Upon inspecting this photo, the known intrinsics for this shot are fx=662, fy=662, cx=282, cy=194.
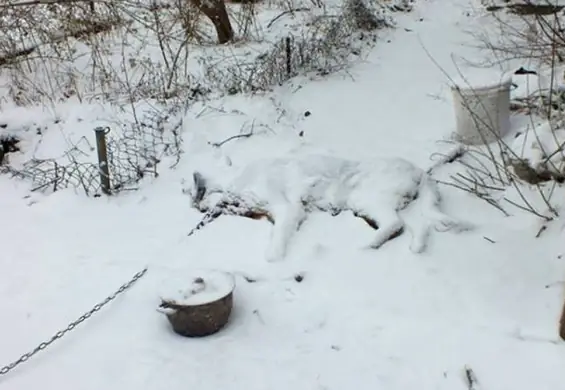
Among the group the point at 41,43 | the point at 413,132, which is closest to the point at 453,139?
the point at 413,132

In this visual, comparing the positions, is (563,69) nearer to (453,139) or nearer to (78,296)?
(453,139)

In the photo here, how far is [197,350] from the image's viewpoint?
3598mm

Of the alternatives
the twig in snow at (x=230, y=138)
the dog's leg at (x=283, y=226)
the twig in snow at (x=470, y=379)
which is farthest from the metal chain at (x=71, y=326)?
the twig in snow at (x=470, y=379)

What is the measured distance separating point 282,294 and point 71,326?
1.26m

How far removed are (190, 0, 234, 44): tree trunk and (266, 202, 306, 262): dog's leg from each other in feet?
15.0

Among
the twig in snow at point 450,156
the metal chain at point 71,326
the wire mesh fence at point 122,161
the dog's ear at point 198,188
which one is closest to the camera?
the metal chain at point 71,326

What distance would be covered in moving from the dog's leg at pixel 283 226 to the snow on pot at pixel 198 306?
0.72m

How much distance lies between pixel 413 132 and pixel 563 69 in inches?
69.6

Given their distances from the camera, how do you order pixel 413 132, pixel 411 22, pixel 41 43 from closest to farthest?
pixel 413 132
pixel 41 43
pixel 411 22

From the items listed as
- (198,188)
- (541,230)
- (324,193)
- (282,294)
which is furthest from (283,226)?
(541,230)

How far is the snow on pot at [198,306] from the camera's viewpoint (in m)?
3.62

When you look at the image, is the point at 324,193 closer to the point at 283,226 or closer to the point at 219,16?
the point at 283,226

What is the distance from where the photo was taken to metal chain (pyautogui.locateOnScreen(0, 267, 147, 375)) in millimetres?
3506

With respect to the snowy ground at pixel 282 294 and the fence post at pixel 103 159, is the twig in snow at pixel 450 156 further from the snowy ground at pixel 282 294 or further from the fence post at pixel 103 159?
the fence post at pixel 103 159
